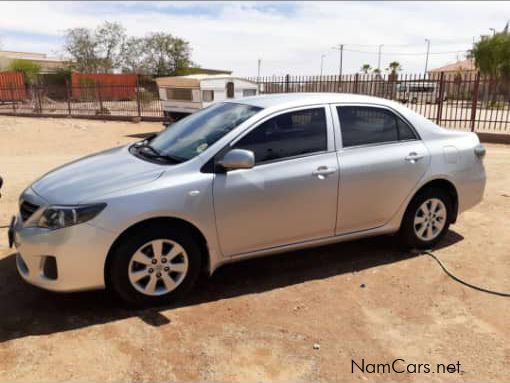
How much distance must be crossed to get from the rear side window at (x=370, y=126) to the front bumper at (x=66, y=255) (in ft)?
7.34

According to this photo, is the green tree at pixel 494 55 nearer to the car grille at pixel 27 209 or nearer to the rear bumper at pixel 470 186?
the rear bumper at pixel 470 186

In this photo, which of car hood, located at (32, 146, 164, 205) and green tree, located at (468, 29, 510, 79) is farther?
green tree, located at (468, 29, 510, 79)

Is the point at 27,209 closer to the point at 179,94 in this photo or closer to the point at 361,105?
the point at 361,105

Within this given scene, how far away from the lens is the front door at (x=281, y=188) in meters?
3.60

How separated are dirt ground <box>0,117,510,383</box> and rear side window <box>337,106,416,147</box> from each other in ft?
3.94

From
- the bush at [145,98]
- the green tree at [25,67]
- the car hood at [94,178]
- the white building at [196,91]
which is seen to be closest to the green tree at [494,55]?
the bush at [145,98]

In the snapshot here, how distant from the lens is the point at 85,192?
10.8ft

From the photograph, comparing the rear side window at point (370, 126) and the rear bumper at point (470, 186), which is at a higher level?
the rear side window at point (370, 126)

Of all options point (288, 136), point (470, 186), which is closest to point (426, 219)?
point (470, 186)

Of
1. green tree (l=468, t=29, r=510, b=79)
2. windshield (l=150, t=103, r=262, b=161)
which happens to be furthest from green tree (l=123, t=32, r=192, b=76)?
windshield (l=150, t=103, r=262, b=161)

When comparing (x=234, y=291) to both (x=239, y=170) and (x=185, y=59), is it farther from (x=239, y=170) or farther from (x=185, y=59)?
(x=185, y=59)

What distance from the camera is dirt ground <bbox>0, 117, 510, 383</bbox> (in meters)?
2.84

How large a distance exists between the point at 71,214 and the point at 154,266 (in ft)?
2.31

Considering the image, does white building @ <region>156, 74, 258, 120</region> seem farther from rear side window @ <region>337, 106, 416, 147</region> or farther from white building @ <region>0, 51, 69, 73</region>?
white building @ <region>0, 51, 69, 73</region>
